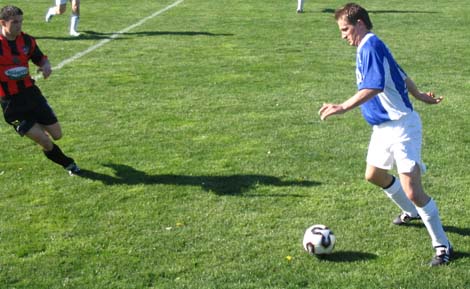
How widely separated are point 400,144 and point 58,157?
398cm

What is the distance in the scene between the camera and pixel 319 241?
18.7 ft

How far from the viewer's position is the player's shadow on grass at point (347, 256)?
5758 mm

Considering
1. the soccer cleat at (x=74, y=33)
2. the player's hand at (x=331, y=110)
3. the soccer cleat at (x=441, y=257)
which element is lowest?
the soccer cleat at (x=74, y=33)

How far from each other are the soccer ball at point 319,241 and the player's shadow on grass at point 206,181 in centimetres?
158

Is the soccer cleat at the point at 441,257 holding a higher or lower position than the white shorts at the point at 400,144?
lower

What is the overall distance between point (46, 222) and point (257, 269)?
222 cm

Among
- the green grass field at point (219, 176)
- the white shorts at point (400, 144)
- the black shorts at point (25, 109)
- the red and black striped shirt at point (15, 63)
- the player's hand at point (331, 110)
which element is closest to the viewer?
the player's hand at point (331, 110)

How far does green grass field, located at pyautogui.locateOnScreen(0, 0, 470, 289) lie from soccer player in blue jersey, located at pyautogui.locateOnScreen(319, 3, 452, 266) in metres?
0.44

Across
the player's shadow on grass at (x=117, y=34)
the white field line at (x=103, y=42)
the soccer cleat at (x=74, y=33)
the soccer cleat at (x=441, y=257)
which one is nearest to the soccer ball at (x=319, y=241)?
the soccer cleat at (x=441, y=257)

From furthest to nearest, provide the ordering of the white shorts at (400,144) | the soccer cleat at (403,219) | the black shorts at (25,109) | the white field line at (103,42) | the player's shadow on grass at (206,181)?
the white field line at (103,42) → the black shorts at (25,109) → the player's shadow on grass at (206,181) → the soccer cleat at (403,219) → the white shorts at (400,144)

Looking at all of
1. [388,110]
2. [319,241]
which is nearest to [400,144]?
[388,110]

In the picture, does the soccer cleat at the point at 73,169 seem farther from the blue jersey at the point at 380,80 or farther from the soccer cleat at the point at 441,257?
the soccer cleat at the point at 441,257

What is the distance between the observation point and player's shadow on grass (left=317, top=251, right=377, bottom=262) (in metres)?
5.76

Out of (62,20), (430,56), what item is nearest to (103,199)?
(430,56)
